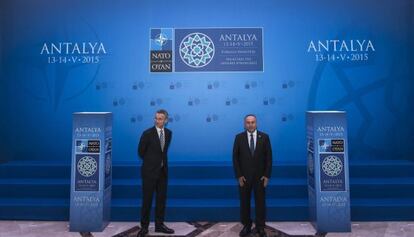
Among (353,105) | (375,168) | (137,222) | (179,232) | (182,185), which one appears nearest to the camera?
(179,232)

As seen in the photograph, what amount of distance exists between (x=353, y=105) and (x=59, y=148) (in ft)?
17.7

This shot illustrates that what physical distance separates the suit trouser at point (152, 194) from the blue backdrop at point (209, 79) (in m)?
2.23

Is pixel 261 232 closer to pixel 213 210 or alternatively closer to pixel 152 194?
pixel 213 210

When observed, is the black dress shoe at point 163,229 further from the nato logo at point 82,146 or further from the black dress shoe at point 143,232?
the nato logo at point 82,146

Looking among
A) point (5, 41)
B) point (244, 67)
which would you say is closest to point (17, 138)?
point (5, 41)

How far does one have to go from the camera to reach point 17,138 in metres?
6.38

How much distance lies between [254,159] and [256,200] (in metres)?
0.48

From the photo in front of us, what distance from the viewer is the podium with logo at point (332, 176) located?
4129mm

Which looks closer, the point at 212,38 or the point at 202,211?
the point at 202,211

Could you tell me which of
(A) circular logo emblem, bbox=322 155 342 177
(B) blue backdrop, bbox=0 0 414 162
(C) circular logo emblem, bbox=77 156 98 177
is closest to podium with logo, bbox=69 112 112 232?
(C) circular logo emblem, bbox=77 156 98 177

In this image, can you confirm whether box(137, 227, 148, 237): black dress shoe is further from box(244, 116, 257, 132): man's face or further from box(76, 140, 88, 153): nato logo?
box(244, 116, 257, 132): man's face

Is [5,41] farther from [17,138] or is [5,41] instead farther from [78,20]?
[17,138]

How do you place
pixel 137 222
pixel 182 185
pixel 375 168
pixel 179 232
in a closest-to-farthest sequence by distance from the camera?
pixel 179 232, pixel 137 222, pixel 182 185, pixel 375 168

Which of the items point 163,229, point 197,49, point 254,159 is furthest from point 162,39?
point 163,229
